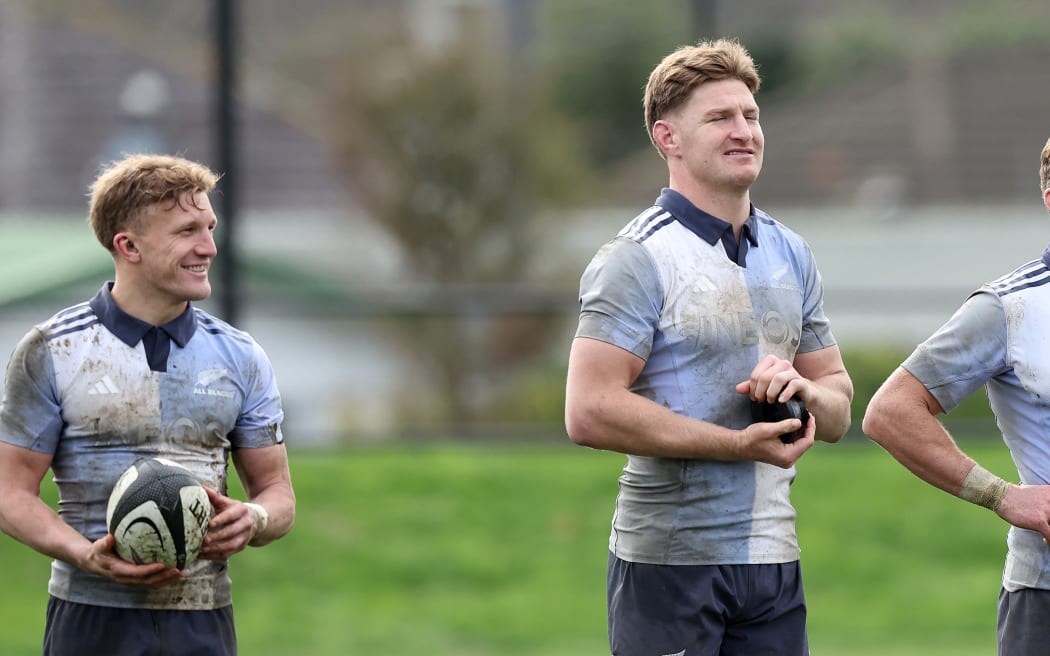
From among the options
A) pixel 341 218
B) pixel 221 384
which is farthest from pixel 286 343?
pixel 221 384

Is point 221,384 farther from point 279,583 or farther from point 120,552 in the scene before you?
point 279,583

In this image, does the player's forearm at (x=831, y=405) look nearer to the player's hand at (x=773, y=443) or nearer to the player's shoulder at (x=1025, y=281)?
the player's hand at (x=773, y=443)

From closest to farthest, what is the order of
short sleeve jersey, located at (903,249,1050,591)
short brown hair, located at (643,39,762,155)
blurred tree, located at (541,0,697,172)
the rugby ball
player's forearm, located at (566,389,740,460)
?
the rugby ball < player's forearm, located at (566,389,740,460) < short sleeve jersey, located at (903,249,1050,591) < short brown hair, located at (643,39,762,155) < blurred tree, located at (541,0,697,172)

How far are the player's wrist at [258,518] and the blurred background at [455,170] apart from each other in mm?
2846

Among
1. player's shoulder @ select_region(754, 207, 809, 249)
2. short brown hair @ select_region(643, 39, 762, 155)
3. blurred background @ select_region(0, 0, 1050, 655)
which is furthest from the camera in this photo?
blurred background @ select_region(0, 0, 1050, 655)

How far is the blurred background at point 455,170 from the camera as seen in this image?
48.2ft

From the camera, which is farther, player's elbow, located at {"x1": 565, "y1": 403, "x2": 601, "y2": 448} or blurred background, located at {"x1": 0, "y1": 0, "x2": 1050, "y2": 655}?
blurred background, located at {"x1": 0, "y1": 0, "x2": 1050, "y2": 655}

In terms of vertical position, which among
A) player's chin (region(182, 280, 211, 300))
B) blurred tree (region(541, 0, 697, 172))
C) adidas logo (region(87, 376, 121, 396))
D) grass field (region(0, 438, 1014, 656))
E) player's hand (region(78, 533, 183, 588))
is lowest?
grass field (region(0, 438, 1014, 656))

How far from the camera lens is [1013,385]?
4254 mm

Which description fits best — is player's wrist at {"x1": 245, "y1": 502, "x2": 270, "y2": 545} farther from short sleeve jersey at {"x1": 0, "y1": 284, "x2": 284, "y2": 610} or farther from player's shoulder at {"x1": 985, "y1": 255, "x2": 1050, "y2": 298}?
player's shoulder at {"x1": 985, "y1": 255, "x2": 1050, "y2": 298}

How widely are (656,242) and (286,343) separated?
11.7 metres

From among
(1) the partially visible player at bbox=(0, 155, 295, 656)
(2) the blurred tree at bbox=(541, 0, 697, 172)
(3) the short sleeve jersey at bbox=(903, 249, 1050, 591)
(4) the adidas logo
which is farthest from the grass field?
(2) the blurred tree at bbox=(541, 0, 697, 172)

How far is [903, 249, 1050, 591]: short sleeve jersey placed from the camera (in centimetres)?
419

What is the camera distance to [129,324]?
4.26 m
